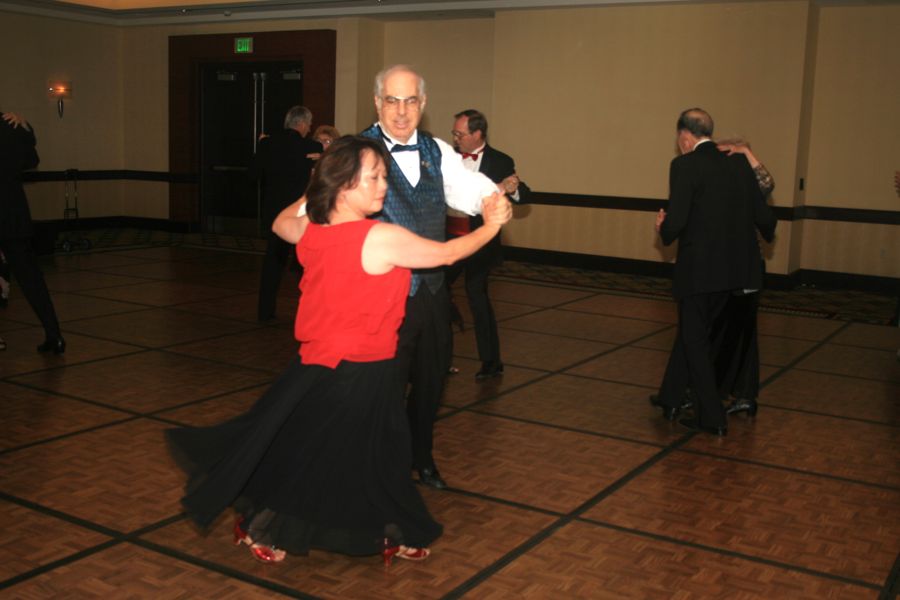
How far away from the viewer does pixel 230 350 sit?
648 centimetres

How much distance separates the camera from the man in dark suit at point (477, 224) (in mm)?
5621

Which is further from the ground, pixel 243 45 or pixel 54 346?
pixel 243 45

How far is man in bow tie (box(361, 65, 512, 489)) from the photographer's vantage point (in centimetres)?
352

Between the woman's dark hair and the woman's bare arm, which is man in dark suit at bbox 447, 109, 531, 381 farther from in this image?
the woman's dark hair

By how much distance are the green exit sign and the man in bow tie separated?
986cm

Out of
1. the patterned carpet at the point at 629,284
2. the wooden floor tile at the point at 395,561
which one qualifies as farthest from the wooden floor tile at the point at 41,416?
the patterned carpet at the point at 629,284

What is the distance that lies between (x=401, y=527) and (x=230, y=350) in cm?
358

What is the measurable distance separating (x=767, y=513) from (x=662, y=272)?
7.00 m

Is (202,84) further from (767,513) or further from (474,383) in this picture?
(767,513)

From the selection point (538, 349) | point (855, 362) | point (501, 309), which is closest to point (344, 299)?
point (538, 349)

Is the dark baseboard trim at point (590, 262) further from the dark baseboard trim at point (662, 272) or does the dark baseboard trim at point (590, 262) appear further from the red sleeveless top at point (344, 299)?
the red sleeveless top at point (344, 299)

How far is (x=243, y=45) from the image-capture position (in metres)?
13.0

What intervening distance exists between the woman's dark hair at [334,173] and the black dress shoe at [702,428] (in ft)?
8.72

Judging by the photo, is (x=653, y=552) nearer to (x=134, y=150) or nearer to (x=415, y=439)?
(x=415, y=439)
